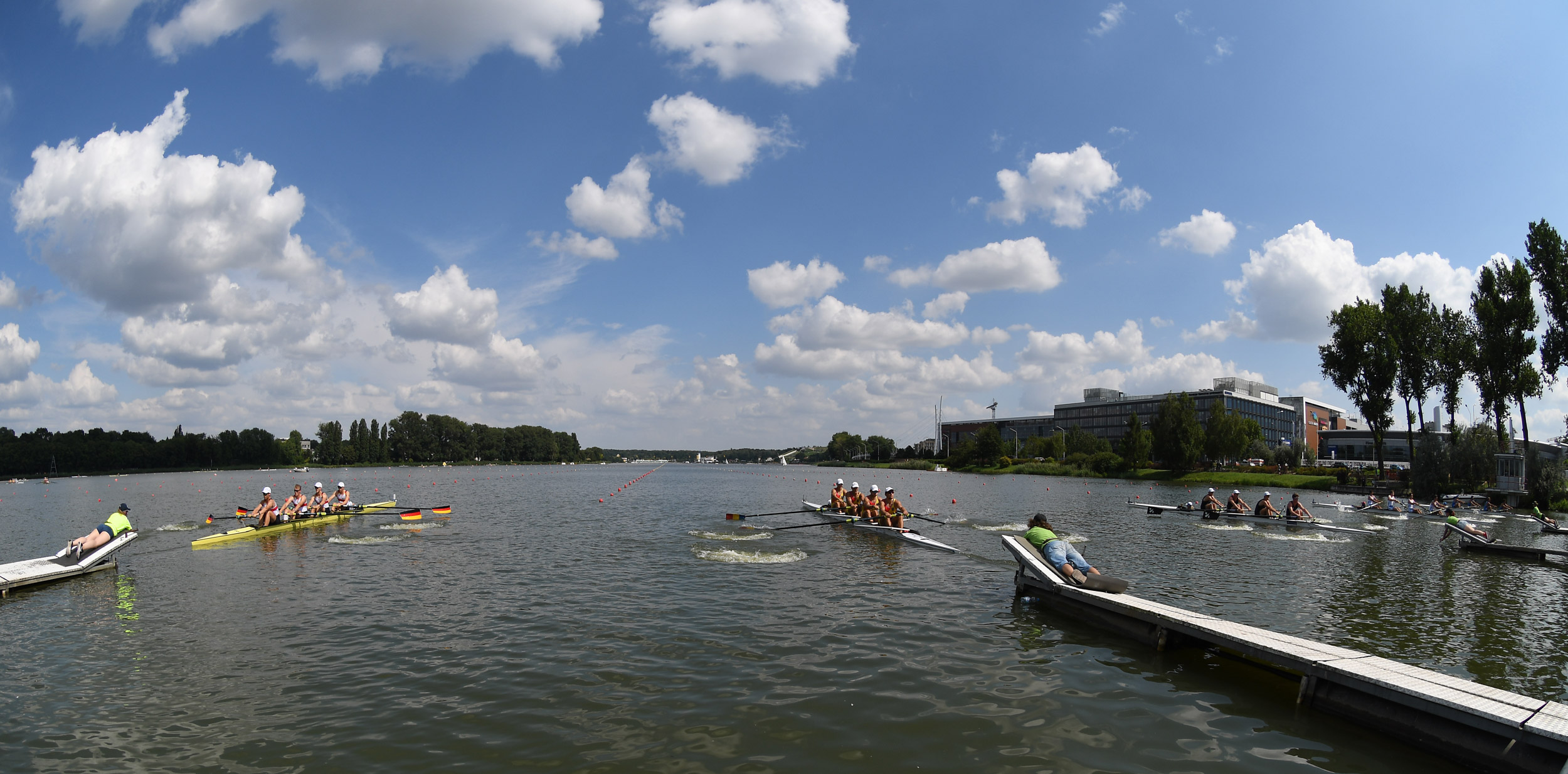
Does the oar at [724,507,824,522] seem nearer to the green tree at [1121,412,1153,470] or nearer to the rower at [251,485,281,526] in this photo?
the rower at [251,485,281,526]

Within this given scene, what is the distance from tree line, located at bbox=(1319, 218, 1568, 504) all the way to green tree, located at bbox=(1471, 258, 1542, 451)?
5 centimetres

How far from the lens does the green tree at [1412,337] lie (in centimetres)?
5494

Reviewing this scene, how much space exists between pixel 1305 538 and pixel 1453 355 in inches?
1443

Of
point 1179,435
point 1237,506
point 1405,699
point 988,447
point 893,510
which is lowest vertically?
point 1237,506

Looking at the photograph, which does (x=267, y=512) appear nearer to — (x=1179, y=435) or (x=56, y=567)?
(x=56, y=567)

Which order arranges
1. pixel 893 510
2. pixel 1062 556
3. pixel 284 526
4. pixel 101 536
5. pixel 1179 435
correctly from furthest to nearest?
pixel 1179 435, pixel 893 510, pixel 284 526, pixel 101 536, pixel 1062 556

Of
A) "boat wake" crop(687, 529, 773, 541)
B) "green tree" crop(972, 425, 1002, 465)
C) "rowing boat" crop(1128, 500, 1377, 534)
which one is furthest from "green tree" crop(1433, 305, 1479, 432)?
"green tree" crop(972, 425, 1002, 465)

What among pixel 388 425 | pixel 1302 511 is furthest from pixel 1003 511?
pixel 388 425

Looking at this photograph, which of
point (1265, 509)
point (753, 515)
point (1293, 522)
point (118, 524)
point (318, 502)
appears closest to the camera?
point (118, 524)

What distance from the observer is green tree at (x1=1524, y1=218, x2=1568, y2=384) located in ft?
145

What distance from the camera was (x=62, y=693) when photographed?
33.0 ft

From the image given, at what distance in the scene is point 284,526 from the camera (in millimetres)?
27797

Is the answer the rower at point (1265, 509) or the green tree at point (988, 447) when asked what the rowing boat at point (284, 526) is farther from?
the green tree at point (988, 447)

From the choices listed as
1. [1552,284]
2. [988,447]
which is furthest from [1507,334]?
[988,447]
